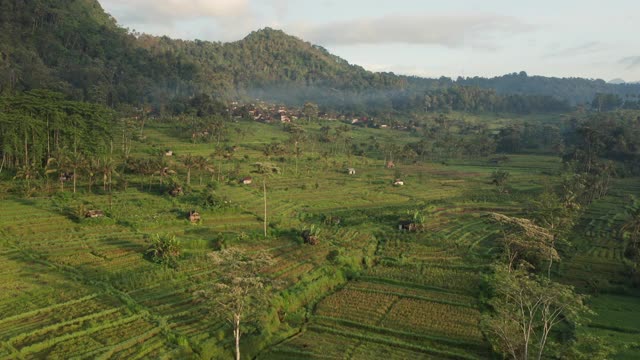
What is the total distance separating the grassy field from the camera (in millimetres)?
24672

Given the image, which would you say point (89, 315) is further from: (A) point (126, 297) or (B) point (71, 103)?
(B) point (71, 103)

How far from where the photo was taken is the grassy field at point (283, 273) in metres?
24.7

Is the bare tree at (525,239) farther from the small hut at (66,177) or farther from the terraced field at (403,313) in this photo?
the small hut at (66,177)

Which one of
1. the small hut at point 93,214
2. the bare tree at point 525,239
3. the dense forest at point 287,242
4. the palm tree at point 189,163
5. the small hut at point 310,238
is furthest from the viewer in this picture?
the palm tree at point 189,163

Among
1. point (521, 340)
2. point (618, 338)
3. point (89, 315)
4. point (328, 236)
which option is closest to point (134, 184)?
point (328, 236)

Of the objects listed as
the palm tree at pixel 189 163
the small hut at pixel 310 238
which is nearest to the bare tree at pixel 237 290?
the small hut at pixel 310 238

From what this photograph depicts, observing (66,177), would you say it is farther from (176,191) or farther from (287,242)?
(287,242)

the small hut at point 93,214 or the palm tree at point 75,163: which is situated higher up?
the palm tree at point 75,163

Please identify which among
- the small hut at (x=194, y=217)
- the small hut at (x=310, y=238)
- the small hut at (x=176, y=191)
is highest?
the small hut at (x=176, y=191)

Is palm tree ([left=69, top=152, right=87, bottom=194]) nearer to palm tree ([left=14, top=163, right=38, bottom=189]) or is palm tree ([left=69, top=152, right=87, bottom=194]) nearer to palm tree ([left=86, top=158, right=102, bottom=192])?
palm tree ([left=86, top=158, right=102, bottom=192])

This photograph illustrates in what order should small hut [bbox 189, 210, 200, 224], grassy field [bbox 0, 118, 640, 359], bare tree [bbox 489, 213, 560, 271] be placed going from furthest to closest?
small hut [bbox 189, 210, 200, 224], bare tree [bbox 489, 213, 560, 271], grassy field [bbox 0, 118, 640, 359]

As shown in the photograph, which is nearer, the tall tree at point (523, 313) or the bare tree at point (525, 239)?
the tall tree at point (523, 313)

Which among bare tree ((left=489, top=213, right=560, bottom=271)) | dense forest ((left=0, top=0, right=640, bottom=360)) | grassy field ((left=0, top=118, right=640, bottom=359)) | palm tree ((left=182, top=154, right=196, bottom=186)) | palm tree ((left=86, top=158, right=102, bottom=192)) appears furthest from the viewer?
palm tree ((left=182, top=154, right=196, bottom=186))

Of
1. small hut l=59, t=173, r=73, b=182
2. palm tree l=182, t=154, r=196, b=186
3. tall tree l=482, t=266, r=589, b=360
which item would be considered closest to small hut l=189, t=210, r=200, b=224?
palm tree l=182, t=154, r=196, b=186
